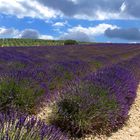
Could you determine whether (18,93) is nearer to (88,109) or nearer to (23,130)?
(88,109)

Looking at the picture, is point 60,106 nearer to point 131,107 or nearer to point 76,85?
point 76,85

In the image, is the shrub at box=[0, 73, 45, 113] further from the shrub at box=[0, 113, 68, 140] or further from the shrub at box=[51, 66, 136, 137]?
the shrub at box=[0, 113, 68, 140]

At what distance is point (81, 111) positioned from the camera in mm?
6250

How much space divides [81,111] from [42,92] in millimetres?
1873

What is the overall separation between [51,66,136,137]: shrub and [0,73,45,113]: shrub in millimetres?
645

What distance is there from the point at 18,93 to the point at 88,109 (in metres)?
1.39

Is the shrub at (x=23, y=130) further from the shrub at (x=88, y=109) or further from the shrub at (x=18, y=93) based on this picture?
the shrub at (x=18, y=93)

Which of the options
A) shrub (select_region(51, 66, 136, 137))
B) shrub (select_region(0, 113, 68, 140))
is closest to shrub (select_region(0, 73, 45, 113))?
shrub (select_region(51, 66, 136, 137))

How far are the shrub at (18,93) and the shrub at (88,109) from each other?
0.64 m

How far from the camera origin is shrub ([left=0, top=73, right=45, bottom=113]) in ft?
22.8

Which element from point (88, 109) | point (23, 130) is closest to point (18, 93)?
point (88, 109)

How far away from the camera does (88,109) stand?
6.33 meters

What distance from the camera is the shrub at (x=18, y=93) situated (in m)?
6.94

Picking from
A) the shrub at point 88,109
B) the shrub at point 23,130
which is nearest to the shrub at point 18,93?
the shrub at point 88,109
